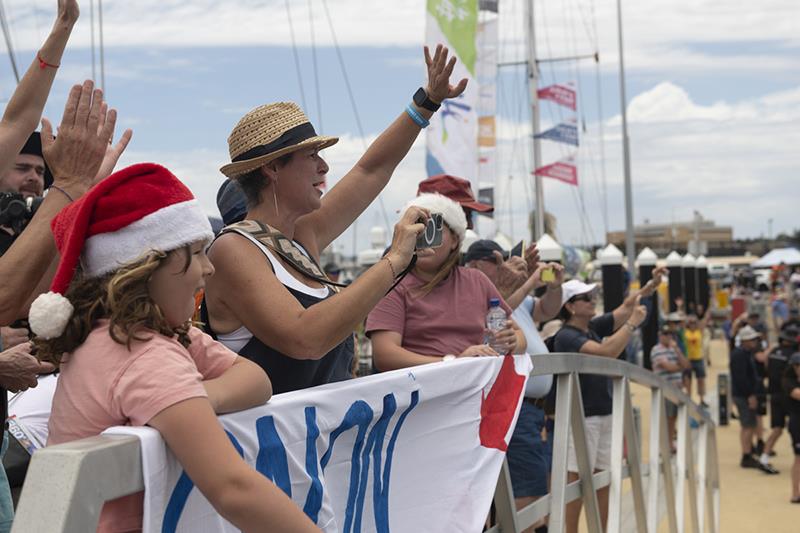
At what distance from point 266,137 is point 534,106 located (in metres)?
19.4

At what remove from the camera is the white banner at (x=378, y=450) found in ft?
5.77

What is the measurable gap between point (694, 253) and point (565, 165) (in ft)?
74.4

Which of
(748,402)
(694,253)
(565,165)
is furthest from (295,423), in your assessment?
(694,253)

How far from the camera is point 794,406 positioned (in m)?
12.6

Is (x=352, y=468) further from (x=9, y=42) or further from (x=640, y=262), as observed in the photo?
(x=640, y=262)

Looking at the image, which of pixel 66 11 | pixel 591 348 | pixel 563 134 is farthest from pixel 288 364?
pixel 563 134

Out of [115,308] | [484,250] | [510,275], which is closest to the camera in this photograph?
[115,308]

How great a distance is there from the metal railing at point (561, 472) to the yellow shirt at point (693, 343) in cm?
948

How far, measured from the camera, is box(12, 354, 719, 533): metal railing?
4.35ft

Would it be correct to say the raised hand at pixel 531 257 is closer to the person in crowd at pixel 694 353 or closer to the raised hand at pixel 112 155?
the raised hand at pixel 112 155

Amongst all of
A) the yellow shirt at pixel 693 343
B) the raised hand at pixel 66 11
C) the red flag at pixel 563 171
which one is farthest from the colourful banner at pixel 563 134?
the raised hand at pixel 66 11

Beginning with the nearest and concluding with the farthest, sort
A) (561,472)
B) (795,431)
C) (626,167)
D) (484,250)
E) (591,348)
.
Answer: (561,472)
(484,250)
(591,348)
(795,431)
(626,167)

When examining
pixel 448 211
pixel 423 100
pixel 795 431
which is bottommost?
pixel 795 431

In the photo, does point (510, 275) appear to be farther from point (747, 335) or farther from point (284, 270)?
point (747, 335)
